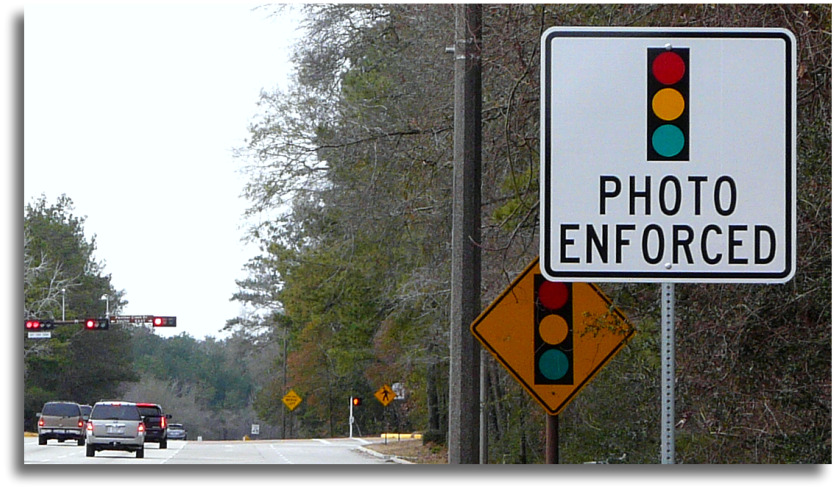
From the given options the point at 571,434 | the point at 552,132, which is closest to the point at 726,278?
the point at 552,132

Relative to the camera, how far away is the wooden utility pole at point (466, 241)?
34.6 ft

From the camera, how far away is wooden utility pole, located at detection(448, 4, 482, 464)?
34.6 feet

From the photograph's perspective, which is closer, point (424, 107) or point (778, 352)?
point (778, 352)

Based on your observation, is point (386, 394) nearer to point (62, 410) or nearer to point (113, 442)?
point (62, 410)

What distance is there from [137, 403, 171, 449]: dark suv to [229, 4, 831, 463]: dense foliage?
5.35 metres

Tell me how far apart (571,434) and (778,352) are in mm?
6028

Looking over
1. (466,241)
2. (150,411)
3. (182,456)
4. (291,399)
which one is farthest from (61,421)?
(291,399)

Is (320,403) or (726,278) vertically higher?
Answer: (726,278)

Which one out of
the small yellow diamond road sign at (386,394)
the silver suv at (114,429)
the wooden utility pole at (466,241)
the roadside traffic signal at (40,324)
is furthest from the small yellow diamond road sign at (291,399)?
the wooden utility pole at (466,241)

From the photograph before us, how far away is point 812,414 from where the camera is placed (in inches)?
319

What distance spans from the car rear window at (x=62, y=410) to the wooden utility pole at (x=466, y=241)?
14082mm

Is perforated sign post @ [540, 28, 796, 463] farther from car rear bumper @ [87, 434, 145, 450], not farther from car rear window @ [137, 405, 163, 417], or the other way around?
car rear window @ [137, 405, 163, 417]

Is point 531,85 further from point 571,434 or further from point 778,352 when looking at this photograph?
point 571,434

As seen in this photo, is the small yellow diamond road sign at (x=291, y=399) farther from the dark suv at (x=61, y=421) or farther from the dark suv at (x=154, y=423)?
the dark suv at (x=61, y=421)
